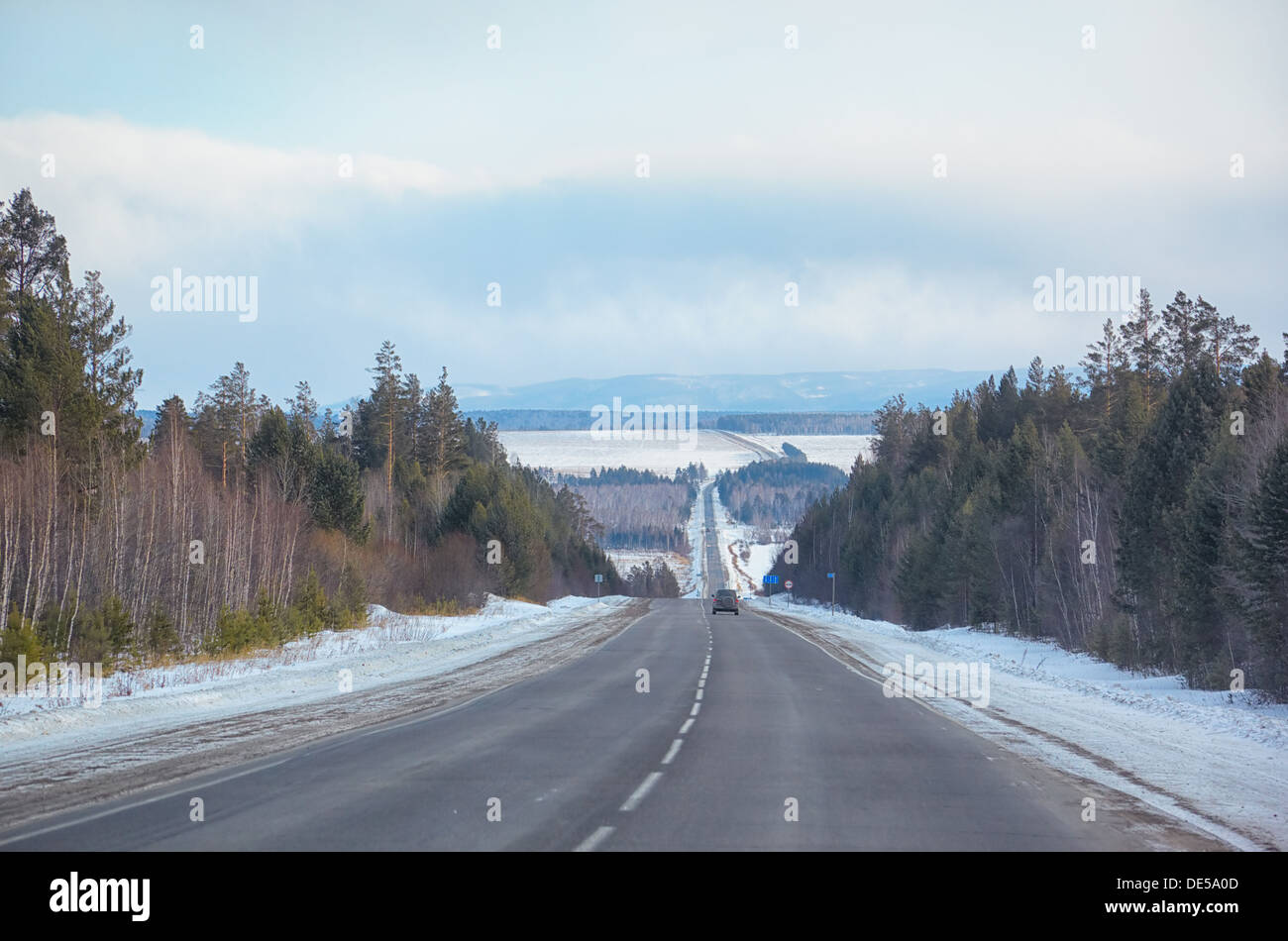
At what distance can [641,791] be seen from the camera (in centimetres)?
1088

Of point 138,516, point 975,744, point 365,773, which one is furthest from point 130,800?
point 138,516

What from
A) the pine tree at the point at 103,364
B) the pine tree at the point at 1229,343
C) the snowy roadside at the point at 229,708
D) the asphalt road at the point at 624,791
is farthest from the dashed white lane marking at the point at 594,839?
the pine tree at the point at 1229,343

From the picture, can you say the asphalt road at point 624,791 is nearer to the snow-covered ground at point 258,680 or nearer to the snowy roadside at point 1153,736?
the snowy roadside at point 1153,736

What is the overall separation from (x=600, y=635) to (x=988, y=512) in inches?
1082

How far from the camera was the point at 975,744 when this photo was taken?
15109 millimetres

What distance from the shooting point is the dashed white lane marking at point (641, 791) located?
10070 mm

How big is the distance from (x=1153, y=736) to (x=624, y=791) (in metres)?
10.3

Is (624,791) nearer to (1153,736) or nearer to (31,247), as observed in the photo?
(1153,736)

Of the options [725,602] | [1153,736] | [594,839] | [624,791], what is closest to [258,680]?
[624,791]

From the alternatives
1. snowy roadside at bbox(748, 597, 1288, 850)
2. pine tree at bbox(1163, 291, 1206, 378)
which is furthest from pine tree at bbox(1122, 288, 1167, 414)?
snowy roadside at bbox(748, 597, 1288, 850)

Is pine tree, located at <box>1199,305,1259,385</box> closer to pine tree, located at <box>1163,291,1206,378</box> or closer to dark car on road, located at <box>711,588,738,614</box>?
pine tree, located at <box>1163,291,1206,378</box>

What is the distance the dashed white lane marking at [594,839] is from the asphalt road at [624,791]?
0.08 ft

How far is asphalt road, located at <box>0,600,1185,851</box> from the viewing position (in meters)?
8.74
